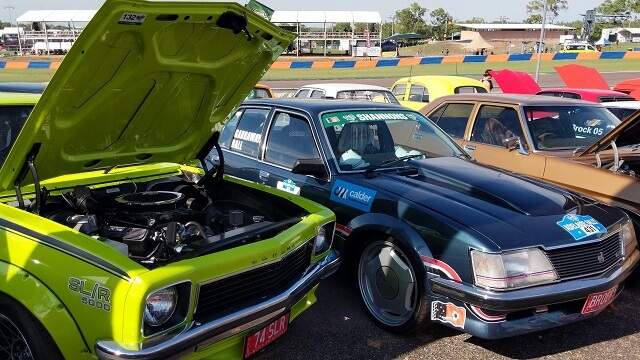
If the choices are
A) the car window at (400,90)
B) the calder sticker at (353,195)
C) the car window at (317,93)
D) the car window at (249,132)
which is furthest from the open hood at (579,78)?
the calder sticker at (353,195)

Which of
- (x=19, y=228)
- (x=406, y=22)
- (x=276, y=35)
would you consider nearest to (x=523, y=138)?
(x=276, y=35)

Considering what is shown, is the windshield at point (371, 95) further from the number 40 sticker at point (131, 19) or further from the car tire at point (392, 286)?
the number 40 sticker at point (131, 19)

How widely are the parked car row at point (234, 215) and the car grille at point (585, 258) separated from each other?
0.01 m

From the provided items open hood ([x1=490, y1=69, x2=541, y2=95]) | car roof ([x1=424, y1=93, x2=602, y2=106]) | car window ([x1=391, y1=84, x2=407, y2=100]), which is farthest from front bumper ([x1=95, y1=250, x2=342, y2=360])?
open hood ([x1=490, y1=69, x2=541, y2=95])

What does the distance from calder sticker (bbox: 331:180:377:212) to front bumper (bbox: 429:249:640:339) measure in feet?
2.62

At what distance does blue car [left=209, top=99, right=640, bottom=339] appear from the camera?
3322 millimetres

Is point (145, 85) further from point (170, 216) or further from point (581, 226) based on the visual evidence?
point (581, 226)

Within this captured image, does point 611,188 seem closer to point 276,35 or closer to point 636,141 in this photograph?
point 636,141

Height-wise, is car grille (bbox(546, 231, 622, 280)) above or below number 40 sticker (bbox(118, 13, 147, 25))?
below

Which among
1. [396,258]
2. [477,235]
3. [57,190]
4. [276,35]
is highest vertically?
[276,35]

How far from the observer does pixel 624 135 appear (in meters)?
5.08

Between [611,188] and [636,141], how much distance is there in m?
0.74

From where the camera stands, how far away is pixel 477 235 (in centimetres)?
335

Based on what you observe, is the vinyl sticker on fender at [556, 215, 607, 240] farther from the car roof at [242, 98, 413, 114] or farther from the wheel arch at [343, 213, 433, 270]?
the car roof at [242, 98, 413, 114]
